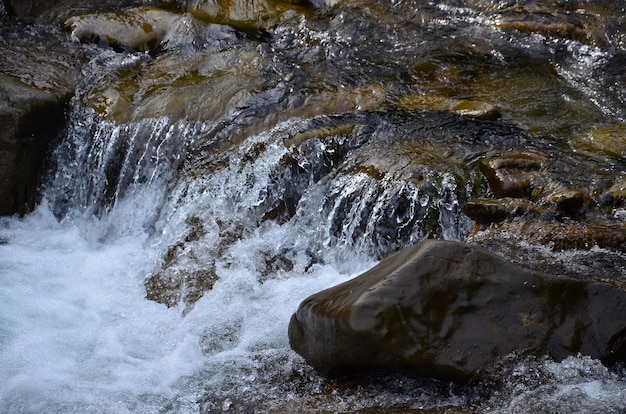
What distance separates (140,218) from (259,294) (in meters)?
1.70

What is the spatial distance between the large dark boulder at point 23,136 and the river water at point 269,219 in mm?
143

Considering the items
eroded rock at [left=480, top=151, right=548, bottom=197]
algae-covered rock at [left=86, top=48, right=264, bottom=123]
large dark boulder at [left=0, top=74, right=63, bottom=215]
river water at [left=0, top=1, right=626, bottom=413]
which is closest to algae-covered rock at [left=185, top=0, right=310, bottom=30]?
river water at [left=0, top=1, right=626, bottom=413]

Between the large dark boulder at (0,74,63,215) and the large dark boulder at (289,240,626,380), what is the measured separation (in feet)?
13.3

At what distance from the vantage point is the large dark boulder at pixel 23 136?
263 inches

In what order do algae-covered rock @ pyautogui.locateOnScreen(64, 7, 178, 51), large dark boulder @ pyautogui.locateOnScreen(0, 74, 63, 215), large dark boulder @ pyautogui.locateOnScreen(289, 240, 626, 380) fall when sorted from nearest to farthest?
1. large dark boulder @ pyautogui.locateOnScreen(289, 240, 626, 380)
2. large dark boulder @ pyautogui.locateOnScreen(0, 74, 63, 215)
3. algae-covered rock @ pyautogui.locateOnScreen(64, 7, 178, 51)

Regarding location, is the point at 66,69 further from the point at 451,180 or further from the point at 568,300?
the point at 568,300

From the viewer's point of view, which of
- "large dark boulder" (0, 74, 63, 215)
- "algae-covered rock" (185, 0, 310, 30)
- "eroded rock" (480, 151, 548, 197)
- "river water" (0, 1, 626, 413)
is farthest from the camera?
"algae-covered rock" (185, 0, 310, 30)

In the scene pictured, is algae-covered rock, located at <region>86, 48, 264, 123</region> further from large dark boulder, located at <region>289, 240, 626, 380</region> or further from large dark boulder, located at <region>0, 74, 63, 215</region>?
large dark boulder, located at <region>289, 240, 626, 380</region>

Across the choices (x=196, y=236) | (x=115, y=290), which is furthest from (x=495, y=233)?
(x=115, y=290)

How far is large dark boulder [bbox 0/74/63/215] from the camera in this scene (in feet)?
21.9

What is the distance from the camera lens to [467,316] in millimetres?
4004

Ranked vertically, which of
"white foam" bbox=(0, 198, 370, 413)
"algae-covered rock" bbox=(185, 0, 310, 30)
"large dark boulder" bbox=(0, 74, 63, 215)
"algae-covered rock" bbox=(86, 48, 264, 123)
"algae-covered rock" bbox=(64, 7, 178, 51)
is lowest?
"white foam" bbox=(0, 198, 370, 413)

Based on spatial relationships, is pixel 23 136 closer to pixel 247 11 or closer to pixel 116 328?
pixel 116 328

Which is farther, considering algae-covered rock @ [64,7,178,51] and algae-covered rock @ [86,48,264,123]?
algae-covered rock @ [64,7,178,51]
